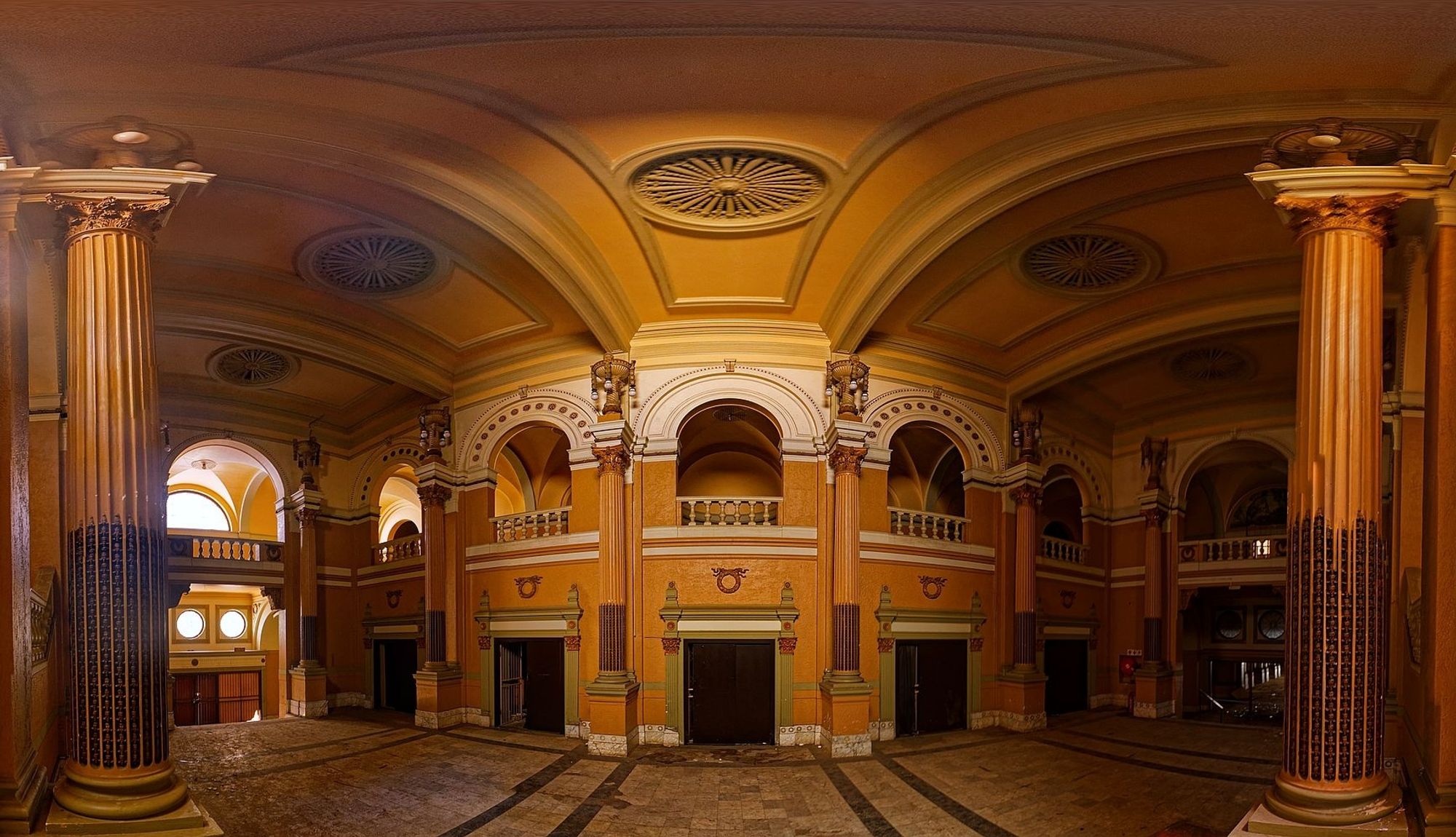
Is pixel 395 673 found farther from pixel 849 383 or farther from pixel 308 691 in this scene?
pixel 849 383

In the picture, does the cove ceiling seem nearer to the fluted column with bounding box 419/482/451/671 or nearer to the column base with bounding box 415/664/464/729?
the fluted column with bounding box 419/482/451/671

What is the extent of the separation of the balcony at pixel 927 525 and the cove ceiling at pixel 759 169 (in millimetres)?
2208

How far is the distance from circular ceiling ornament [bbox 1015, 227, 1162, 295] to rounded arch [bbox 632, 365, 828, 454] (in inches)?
136

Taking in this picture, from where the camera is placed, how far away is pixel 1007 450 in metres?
14.4

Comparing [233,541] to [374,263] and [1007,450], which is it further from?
[1007,450]

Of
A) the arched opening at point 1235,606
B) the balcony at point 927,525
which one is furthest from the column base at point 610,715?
the arched opening at point 1235,606

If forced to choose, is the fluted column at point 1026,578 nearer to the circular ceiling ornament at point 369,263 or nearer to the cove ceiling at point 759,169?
the cove ceiling at point 759,169

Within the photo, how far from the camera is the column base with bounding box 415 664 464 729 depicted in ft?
44.5

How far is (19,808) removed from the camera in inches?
215

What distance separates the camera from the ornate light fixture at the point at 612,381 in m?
12.1

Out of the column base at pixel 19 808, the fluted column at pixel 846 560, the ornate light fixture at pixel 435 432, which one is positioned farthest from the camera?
the ornate light fixture at pixel 435 432

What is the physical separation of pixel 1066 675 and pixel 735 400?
8.44 m

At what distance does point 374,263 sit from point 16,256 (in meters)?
4.85

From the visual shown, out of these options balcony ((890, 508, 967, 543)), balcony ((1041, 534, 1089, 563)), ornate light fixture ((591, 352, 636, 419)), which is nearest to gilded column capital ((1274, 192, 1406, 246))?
balcony ((890, 508, 967, 543))
